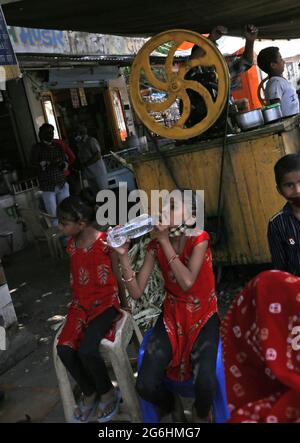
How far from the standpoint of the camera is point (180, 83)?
12.7 ft

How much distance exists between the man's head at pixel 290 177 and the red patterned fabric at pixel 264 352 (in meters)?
0.69

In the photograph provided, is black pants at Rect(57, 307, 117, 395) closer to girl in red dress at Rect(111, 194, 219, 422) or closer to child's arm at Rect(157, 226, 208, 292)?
girl in red dress at Rect(111, 194, 219, 422)

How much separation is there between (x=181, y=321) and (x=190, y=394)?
1.21 feet

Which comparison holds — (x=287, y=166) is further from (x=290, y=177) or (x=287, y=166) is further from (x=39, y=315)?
(x=39, y=315)

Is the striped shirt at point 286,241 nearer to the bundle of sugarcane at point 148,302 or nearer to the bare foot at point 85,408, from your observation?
the bare foot at point 85,408

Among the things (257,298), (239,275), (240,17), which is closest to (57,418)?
(257,298)

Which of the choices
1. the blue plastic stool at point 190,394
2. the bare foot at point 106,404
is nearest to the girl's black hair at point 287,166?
the blue plastic stool at point 190,394

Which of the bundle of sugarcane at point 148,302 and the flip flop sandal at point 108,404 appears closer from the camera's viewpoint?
the flip flop sandal at point 108,404

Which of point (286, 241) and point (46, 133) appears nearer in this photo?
point (286, 241)

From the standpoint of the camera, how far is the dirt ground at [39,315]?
3154mm

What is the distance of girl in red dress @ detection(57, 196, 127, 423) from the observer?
2652mm

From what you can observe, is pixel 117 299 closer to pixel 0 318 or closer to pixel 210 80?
pixel 0 318

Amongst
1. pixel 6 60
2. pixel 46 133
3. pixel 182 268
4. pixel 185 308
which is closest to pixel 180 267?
pixel 182 268

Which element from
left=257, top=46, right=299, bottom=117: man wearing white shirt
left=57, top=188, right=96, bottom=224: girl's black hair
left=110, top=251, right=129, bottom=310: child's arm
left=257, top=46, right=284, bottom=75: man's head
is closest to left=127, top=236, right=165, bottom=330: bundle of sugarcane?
left=110, top=251, right=129, bottom=310: child's arm
